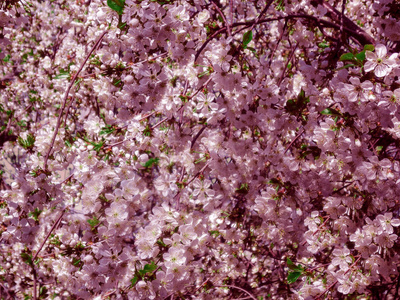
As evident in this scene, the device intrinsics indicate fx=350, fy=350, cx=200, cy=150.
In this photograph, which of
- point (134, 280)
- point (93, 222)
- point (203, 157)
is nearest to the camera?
point (134, 280)

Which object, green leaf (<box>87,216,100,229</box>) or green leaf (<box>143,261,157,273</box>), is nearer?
green leaf (<box>143,261,157,273</box>)

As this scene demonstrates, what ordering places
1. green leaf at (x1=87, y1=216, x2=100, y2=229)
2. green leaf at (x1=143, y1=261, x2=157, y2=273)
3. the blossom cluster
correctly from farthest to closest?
green leaf at (x1=87, y1=216, x2=100, y2=229)
the blossom cluster
green leaf at (x1=143, y1=261, x2=157, y2=273)

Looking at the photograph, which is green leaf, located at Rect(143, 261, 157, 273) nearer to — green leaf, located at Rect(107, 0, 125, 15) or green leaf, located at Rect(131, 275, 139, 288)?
green leaf, located at Rect(131, 275, 139, 288)

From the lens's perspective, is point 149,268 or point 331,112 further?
point 331,112

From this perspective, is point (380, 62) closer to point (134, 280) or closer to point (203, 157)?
point (203, 157)

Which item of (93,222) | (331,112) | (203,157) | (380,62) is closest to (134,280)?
(93,222)

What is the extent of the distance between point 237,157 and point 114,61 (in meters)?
1.18

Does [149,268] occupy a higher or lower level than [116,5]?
lower

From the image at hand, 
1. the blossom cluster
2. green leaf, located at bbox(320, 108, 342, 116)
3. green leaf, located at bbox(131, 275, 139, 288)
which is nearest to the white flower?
the blossom cluster

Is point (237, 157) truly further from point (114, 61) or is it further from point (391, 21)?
point (391, 21)

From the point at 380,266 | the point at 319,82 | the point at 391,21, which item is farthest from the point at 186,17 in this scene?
the point at 380,266

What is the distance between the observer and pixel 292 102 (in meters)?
2.28

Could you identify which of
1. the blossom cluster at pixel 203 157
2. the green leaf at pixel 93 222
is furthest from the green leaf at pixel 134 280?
the green leaf at pixel 93 222

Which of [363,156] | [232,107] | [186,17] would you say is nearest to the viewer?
[186,17]
